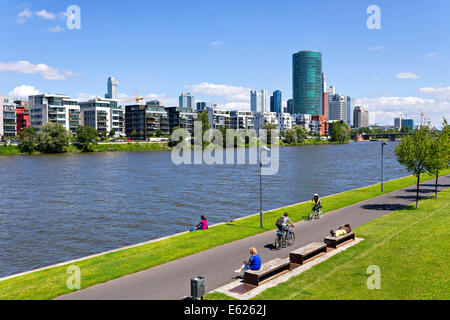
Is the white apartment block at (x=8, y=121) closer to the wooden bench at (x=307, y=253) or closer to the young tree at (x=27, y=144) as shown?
the young tree at (x=27, y=144)

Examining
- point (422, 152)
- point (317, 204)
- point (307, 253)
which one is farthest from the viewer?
point (422, 152)

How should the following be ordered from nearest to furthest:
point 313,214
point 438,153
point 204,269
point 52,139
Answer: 1. point 204,269
2. point 313,214
3. point 438,153
4. point 52,139

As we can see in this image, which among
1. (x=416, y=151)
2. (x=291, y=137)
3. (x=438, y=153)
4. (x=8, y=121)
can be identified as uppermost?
(x=8, y=121)

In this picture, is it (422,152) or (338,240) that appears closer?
(338,240)

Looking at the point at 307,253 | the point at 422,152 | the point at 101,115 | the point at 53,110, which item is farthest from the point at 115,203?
the point at 101,115

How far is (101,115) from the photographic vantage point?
16875 centimetres

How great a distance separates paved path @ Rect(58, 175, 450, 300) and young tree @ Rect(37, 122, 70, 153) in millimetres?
103378

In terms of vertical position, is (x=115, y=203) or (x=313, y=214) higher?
(x=313, y=214)

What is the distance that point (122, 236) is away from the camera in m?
27.2

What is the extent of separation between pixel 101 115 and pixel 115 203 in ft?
453

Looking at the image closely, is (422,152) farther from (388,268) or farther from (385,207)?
(388,268)

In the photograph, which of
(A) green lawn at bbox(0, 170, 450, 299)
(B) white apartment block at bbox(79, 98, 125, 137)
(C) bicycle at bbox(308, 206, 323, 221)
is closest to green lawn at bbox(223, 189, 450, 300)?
(C) bicycle at bbox(308, 206, 323, 221)

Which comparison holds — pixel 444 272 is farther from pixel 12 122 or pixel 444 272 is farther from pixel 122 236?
pixel 12 122

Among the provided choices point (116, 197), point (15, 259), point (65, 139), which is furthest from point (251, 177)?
point (65, 139)
